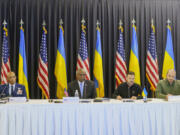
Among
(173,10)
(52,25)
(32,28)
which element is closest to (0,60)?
(32,28)

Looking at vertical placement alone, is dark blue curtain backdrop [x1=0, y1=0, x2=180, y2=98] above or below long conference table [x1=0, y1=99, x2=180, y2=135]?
above

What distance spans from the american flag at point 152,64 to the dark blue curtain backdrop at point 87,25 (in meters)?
0.40

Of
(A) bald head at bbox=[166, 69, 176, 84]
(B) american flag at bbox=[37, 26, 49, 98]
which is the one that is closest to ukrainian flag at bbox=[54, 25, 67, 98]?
(B) american flag at bbox=[37, 26, 49, 98]

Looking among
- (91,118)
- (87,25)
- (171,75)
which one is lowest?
(91,118)

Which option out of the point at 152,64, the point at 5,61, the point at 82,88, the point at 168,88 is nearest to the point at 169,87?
the point at 168,88

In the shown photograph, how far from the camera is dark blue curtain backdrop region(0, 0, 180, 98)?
6.95 metres

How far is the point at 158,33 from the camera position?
735 cm

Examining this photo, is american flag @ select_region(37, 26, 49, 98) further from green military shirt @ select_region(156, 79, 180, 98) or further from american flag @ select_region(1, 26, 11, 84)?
green military shirt @ select_region(156, 79, 180, 98)

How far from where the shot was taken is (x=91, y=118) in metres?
3.55

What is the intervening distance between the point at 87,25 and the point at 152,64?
214 centimetres

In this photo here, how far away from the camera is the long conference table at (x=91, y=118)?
3459 millimetres

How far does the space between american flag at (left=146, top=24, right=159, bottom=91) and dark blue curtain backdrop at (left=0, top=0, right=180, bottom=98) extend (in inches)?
15.8

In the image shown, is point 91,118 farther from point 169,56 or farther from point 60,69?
point 169,56

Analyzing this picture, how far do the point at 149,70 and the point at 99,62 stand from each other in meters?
1.40
